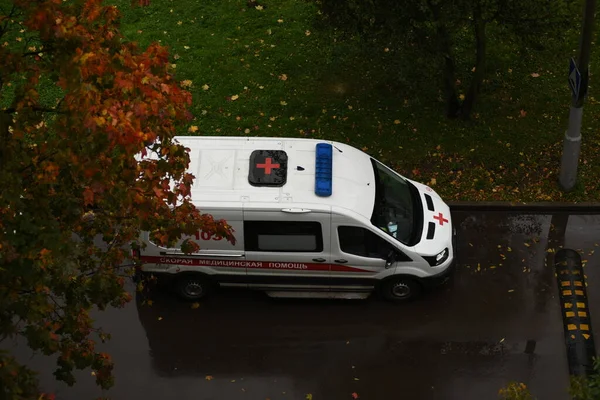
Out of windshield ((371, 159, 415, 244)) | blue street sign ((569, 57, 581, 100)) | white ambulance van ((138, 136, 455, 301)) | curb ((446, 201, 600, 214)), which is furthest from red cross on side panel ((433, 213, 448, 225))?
blue street sign ((569, 57, 581, 100))

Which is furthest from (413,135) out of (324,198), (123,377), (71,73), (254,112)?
(71,73)

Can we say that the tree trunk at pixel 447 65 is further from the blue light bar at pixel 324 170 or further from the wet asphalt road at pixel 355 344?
the wet asphalt road at pixel 355 344

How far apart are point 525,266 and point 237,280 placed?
15.6 ft

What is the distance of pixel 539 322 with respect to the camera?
10609 mm

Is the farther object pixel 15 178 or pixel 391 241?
pixel 391 241

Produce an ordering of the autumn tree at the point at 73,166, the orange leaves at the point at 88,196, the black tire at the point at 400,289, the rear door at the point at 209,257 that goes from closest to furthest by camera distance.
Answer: the autumn tree at the point at 73,166 → the orange leaves at the point at 88,196 → the rear door at the point at 209,257 → the black tire at the point at 400,289

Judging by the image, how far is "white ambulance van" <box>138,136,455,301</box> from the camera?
32.3 ft

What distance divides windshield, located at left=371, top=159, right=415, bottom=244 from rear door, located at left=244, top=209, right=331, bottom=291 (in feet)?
2.84

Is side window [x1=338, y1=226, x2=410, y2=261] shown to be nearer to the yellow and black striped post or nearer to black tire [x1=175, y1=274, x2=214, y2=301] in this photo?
black tire [x1=175, y1=274, x2=214, y2=301]

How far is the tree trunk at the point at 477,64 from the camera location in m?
11.6

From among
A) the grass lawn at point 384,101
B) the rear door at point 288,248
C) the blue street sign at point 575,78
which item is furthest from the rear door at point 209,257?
the blue street sign at point 575,78

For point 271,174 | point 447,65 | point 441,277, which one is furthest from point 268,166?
point 447,65

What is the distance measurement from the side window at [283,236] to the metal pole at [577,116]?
16.5ft

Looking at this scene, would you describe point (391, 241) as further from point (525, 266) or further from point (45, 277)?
point (45, 277)
